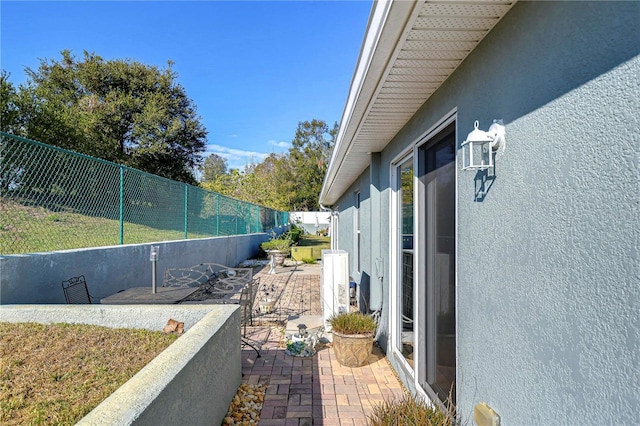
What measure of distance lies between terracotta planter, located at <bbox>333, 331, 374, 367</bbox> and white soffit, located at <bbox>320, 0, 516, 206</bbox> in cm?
229

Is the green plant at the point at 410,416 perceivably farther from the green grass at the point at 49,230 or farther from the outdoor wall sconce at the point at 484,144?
the green grass at the point at 49,230

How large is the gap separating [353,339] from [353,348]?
107mm

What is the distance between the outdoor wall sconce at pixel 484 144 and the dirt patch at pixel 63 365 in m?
2.30

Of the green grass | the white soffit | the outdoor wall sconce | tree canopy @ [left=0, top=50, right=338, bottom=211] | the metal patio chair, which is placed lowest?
the metal patio chair

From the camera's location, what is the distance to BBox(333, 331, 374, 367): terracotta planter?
13.0 ft

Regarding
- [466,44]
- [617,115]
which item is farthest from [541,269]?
[466,44]

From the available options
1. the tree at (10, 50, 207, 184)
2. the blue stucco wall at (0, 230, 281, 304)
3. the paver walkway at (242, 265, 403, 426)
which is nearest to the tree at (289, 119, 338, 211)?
the tree at (10, 50, 207, 184)

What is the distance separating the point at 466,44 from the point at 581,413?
1800 mm

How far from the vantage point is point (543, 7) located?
4.74ft

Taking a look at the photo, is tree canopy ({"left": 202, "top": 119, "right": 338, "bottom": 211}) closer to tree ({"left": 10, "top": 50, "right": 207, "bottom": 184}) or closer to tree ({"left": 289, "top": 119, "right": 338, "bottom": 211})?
tree ({"left": 289, "top": 119, "right": 338, "bottom": 211})

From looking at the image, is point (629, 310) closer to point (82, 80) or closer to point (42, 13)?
point (42, 13)

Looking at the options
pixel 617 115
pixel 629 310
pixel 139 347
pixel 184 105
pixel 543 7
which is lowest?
pixel 139 347

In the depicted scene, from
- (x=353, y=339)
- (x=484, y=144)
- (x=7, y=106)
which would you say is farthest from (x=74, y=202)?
(x=7, y=106)

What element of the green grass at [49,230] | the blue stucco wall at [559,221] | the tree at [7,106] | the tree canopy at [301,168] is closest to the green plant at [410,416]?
the blue stucco wall at [559,221]
